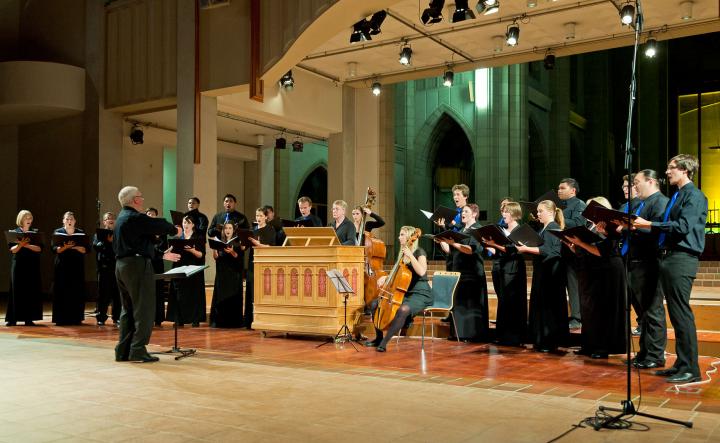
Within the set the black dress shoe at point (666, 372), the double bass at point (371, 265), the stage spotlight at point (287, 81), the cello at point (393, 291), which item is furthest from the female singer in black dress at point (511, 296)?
the stage spotlight at point (287, 81)

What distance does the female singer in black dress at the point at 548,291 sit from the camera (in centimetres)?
710

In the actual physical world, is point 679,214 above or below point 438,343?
above

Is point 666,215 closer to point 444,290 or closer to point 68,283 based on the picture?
point 444,290

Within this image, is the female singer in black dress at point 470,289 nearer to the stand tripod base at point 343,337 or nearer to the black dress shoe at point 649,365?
the stand tripod base at point 343,337

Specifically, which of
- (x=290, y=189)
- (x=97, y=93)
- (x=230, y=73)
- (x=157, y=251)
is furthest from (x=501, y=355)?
(x=290, y=189)

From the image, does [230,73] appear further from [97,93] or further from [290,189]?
[290,189]

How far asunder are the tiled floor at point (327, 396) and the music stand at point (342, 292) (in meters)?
0.44

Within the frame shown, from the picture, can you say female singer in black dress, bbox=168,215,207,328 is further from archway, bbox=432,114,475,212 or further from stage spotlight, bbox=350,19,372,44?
archway, bbox=432,114,475,212

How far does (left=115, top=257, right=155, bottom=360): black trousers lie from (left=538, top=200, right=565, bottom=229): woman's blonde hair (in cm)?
393

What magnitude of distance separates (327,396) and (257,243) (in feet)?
13.9

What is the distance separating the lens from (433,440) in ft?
12.0

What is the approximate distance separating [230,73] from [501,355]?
7.29 meters

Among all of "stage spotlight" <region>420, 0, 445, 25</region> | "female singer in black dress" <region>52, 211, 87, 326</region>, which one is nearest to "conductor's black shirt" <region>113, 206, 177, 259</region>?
"female singer in black dress" <region>52, 211, 87, 326</region>

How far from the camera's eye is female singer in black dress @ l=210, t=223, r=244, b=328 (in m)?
9.50
